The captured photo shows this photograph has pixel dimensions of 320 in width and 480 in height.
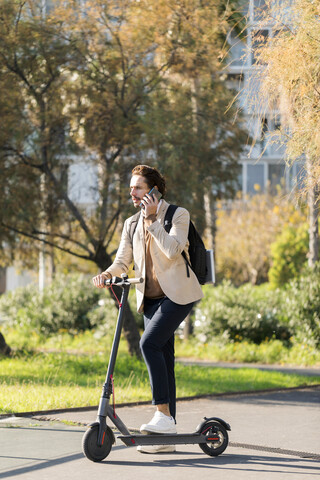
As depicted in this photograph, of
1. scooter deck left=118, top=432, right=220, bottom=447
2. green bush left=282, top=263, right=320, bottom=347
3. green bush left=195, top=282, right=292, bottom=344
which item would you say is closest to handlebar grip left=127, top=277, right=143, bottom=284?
scooter deck left=118, top=432, right=220, bottom=447

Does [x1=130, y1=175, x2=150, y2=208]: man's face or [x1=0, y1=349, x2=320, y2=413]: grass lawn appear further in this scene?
[x1=0, y1=349, x2=320, y2=413]: grass lawn

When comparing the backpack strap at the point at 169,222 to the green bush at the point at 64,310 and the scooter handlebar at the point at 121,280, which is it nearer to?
the scooter handlebar at the point at 121,280

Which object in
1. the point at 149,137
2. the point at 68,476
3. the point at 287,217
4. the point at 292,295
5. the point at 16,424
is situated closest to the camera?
the point at 68,476

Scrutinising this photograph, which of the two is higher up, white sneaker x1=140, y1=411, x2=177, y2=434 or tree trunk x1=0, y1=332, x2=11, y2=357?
white sneaker x1=140, y1=411, x2=177, y2=434

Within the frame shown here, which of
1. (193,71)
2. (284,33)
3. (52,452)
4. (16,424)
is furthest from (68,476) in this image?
(193,71)

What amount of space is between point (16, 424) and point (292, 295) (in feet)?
34.5

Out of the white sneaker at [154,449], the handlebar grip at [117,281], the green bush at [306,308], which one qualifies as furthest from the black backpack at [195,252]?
the green bush at [306,308]

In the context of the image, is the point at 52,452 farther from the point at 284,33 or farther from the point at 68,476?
the point at 284,33

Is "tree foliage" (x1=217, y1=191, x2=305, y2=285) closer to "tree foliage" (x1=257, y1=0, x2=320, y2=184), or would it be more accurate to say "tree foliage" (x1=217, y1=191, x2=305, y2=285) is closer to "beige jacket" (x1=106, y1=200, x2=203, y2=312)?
"tree foliage" (x1=257, y1=0, x2=320, y2=184)

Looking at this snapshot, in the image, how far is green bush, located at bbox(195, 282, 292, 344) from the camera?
1750cm

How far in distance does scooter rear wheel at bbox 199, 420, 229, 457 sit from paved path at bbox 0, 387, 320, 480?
0.22 ft

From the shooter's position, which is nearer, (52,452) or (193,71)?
(52,452)

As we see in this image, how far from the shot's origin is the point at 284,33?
7.91 m

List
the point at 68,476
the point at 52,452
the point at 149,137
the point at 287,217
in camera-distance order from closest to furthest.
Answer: the point at 68,476 < the point at 52,452 < the point at 149,137 < the point at 287,217
